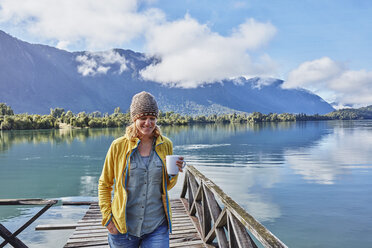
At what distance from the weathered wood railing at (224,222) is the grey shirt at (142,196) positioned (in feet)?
3.51

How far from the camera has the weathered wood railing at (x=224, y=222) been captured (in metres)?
2.82

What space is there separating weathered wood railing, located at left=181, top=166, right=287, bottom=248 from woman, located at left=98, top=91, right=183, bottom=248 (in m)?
0.99

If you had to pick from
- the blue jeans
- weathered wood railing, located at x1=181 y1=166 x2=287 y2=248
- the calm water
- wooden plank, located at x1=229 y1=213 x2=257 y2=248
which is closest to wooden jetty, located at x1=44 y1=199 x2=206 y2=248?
weathered wood railing, located at x1=181 y1=166 x2=287 y2=248

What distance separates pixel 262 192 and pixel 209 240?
10.2m

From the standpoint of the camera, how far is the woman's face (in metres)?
2.46

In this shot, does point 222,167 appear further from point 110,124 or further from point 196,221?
point 110,124

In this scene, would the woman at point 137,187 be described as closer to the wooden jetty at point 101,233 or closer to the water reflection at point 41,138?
the wooden jetty at point 101,233

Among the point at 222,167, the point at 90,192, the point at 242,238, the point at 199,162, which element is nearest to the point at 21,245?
the point at 242,238

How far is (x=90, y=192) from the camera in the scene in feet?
47.2

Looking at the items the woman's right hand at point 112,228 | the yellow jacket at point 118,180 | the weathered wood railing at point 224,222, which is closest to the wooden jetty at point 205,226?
the weathered wood railing at point 224,222

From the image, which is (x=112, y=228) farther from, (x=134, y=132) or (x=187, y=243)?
(x=187, y=243)

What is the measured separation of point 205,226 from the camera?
16.1ft

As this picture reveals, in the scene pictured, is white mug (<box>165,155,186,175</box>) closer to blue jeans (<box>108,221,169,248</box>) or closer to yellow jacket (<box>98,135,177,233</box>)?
yellow jacket (<box>98,135,177,233</box>)

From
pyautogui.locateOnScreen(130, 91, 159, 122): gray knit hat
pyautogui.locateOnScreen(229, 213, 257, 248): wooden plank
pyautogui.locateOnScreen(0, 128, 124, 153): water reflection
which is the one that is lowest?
pyautogui.locateOnScreen(0, 128, 124, 153): water reflection
